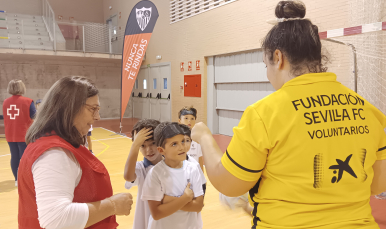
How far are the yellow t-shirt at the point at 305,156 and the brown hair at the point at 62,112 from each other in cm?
Answer: 67

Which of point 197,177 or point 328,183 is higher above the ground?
point 328,183

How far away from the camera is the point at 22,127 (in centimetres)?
423

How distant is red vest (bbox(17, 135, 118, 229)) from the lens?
1071 mm

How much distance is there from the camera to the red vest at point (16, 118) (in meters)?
4.22

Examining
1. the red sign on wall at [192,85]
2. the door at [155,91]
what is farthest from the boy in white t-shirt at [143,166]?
the door at [155,91]

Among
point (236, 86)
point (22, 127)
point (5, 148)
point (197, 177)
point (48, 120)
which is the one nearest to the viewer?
point (48, 120)

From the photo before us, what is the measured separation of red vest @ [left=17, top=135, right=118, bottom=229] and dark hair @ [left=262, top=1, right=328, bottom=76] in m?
0.86

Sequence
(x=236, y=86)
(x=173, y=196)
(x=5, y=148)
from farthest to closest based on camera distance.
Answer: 1. (x=236, y=86)
2. (x=5, y=148)
3. (x=173, y=196)

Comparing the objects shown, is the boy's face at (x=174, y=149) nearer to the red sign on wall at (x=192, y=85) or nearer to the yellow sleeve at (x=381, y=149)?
the yellow sleeve at (x=381, y=149)

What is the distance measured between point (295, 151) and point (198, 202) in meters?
1.00

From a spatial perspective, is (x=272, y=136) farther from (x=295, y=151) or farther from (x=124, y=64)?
(x=124, y=64)

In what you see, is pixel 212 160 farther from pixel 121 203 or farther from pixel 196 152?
pixel 196 152

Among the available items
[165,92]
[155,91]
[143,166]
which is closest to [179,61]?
[165,92]

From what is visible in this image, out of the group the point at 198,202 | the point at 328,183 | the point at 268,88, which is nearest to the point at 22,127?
the point at 198,202
